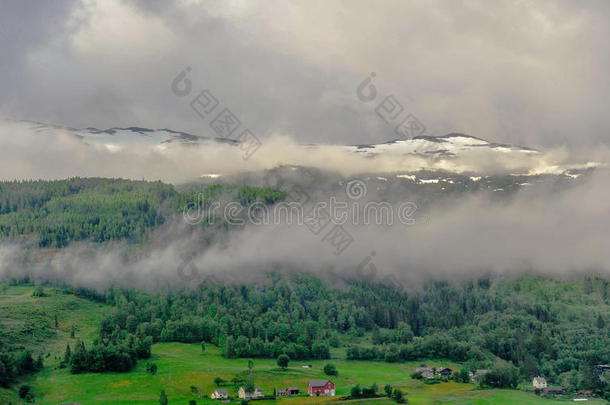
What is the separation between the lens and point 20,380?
16338 cm

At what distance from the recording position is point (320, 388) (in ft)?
546

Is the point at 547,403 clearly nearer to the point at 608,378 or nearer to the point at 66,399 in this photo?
the point at 608,378

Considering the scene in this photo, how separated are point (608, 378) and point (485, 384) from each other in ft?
136

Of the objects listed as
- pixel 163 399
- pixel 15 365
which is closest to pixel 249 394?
pixel 163 399

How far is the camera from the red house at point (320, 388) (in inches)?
6496

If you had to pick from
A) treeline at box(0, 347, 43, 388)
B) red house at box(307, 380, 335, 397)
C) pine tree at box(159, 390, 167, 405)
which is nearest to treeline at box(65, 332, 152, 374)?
treeline at box(0, 347, 43, 388)

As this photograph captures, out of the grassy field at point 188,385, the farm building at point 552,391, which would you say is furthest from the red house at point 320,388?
the farm building at point 552,391

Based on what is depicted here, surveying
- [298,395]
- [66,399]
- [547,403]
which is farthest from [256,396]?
[547,403]

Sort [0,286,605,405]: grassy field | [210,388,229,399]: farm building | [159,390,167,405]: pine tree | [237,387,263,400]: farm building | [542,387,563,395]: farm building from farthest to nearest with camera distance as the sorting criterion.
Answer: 1. [542,387,563,395]: farm building
2. [237,387,263,400]: farm building
3. [210,388,229,399]: farm building
4. [0,286,605,405]: grassy field
5. [159,390,167,405]: pine tree

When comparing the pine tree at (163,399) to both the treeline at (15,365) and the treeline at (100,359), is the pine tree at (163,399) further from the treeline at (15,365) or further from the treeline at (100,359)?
the treeline at (15,365)

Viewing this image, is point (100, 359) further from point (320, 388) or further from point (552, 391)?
point (552, 391)

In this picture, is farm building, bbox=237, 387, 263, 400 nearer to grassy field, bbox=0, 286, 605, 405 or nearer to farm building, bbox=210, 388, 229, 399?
grassy field, bbox=0, 286, 605, 405

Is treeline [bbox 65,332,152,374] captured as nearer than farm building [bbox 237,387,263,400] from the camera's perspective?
No

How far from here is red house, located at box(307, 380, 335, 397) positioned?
541 feet
